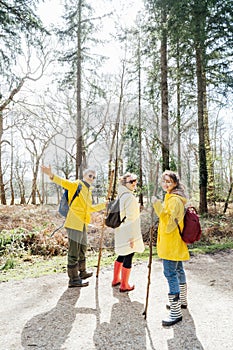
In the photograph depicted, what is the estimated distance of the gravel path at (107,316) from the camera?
8.12ft

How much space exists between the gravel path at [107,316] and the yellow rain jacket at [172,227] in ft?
2.21

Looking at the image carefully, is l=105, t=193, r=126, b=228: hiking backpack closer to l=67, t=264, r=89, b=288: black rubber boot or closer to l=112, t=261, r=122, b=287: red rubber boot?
l=112, t=261, r=122, b=287: red rubber boot

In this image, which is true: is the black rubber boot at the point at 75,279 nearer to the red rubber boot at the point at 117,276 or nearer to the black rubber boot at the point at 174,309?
the red rubber boot at the point at 117,276

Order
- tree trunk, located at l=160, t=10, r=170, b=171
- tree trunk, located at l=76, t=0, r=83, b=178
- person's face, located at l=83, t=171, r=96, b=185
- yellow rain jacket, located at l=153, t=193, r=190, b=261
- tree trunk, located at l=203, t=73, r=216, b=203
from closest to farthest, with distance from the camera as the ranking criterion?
yellow rain jacket, located at l=153, t=193, r=190, b=261 < person's face, located at l=83, t=171, r=96, b=185 < tree trunk, located at l=76, t=0, r=83, b=178 < tree trunk, located at l=160, t=10, r=170, b=171 < tree trunk, located at l=203, t=73, r=216, b=203

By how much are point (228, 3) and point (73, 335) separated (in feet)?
31.9

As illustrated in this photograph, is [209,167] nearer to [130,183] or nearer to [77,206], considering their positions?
[130,183]

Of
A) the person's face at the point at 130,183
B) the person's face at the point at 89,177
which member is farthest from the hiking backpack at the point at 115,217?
the person's face at the point at 89,177

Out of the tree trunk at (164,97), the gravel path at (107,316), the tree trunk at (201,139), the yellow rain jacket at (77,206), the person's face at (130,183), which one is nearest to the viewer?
the gravel path at (107,316)

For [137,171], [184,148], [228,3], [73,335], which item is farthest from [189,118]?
[73,335]

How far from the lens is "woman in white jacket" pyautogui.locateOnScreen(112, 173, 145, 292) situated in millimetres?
3555

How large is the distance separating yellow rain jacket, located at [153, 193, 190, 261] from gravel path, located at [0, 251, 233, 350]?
0.67 meters

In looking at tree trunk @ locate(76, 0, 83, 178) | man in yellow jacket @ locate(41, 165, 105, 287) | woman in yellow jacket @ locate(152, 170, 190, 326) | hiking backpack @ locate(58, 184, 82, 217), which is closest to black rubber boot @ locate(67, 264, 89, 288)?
man in yellow jacket @ locate(41, 165, 105, 287)

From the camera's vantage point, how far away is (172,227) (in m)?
2.83

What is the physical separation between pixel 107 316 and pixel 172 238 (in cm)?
106
